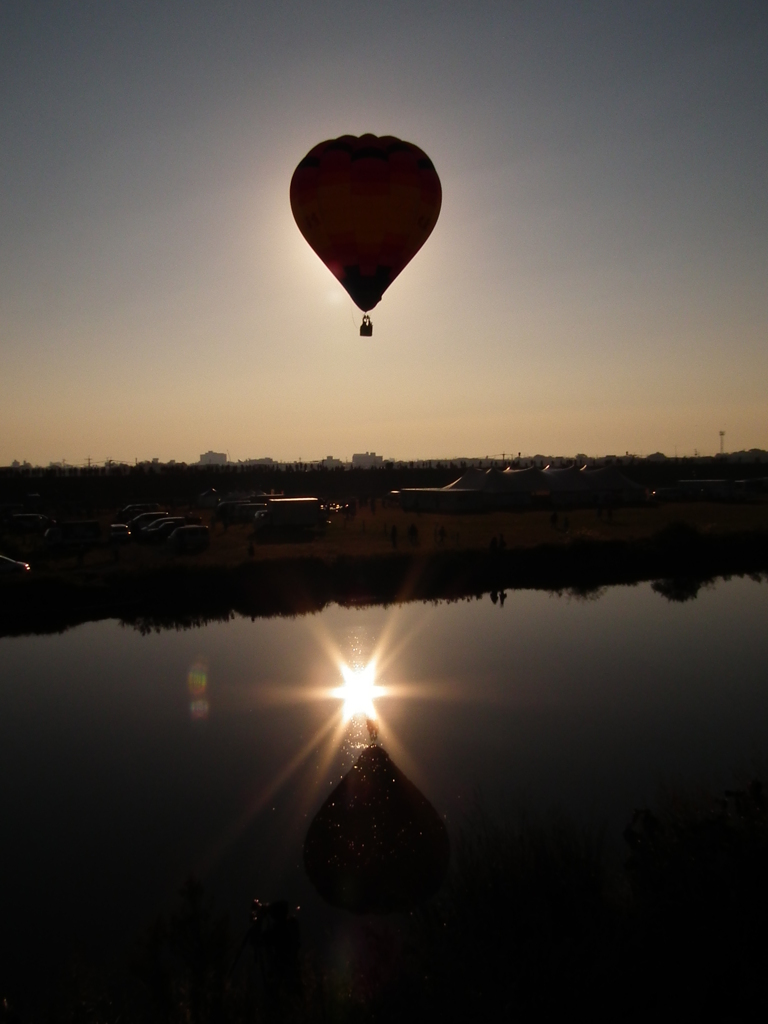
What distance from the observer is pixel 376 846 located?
36.8ft

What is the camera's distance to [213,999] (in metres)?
6.44

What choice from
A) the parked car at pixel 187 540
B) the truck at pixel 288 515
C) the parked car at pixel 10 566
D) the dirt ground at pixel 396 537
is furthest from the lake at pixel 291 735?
the truck at pixel 288 515

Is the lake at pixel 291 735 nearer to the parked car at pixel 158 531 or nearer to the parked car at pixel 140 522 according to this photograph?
the parked car at pixel 158 531

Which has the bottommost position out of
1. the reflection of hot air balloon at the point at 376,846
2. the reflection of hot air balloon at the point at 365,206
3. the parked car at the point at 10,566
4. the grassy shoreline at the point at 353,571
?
the reflection of hot air balloon at the point at 376,846

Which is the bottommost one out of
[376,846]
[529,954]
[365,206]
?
[376,846]

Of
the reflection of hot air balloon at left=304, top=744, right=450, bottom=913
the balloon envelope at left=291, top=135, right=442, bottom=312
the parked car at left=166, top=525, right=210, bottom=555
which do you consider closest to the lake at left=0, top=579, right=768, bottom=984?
the reflection of hot air balloon at left=304, top=744, right=450, bottom=913

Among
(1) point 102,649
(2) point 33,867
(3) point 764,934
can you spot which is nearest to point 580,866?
(3) point 764,934

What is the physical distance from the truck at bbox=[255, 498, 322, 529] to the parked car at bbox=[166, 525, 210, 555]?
6339 millimetres

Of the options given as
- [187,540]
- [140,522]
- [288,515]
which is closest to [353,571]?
[187,540]

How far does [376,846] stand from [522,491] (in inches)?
2034

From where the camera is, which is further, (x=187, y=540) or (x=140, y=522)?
(x=140, y=522)

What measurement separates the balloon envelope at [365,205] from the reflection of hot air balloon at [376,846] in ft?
41.1

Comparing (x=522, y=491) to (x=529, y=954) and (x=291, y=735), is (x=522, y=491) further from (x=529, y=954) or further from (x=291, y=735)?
(x=529, y=954)

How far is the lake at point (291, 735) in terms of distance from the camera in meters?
10.8
